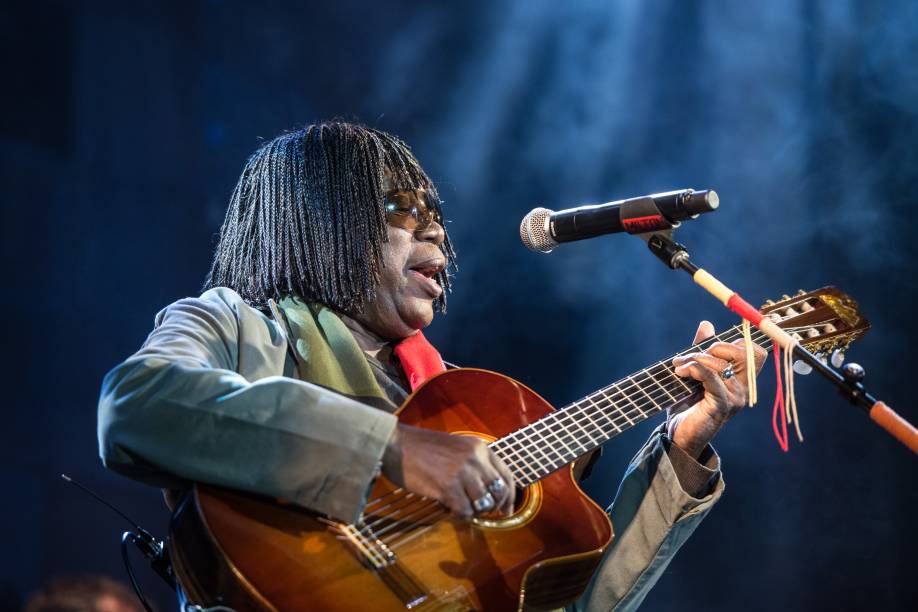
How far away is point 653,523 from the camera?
9.00 ft

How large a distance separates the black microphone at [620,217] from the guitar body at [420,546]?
1.47ft

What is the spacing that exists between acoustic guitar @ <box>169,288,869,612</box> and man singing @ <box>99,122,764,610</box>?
10 centimetres

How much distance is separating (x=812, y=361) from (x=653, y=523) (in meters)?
0.97

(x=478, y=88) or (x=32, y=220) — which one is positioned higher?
(x=478, y=88)

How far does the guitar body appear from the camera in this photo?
178 cm

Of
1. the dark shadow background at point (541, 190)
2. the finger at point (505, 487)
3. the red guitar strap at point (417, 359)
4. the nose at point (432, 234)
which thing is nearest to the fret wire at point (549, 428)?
the finger at point (505, 487)

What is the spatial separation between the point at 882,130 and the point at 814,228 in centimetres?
68

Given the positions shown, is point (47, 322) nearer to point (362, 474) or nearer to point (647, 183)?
point (362, 474)

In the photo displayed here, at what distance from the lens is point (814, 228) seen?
4.87 metres

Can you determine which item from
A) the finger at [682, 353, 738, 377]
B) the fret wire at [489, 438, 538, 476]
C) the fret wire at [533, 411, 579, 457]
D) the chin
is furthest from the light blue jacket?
the finger at [682, 353, 738, 377]

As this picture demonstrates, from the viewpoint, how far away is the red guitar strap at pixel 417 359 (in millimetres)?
2871

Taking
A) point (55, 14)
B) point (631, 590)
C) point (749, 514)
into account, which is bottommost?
point (749, 514)

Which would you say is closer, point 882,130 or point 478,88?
point 882,130

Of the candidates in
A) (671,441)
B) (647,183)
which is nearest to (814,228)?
(647,183)
